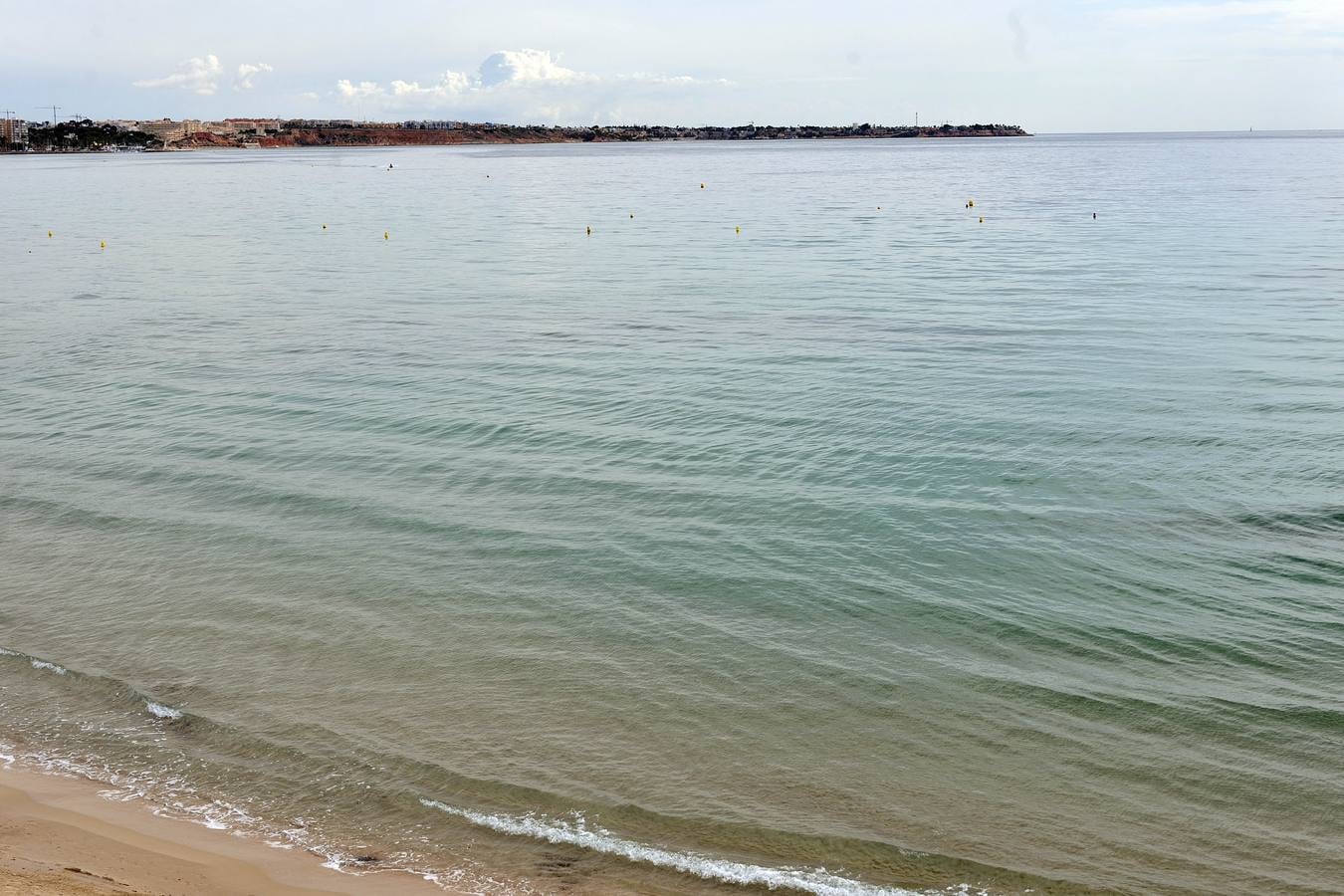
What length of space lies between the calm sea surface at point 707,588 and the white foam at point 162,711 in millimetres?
44

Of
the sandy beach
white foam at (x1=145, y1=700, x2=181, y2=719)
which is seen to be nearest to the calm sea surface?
white foam at (x1=145, y1=700, x2=181, y2=719)

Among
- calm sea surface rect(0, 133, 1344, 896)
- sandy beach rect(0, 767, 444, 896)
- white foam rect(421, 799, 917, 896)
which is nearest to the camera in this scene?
sandy beach rect(0, 767, 444, 896)

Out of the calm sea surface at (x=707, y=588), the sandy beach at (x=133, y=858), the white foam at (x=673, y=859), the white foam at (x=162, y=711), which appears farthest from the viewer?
the white foam at (x=162, y=711)

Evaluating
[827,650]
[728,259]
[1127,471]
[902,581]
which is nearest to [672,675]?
[827,650]

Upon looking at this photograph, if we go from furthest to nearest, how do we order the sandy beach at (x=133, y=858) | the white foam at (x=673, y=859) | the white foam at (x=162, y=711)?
the white foam at (x=162, y=711)
the white foam at (x=673, y=859)
the sandy beach at (x=133, y=858)

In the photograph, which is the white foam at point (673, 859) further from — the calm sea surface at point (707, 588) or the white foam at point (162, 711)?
the white foam at point (162, 711)

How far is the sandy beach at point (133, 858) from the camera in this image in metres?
7.84

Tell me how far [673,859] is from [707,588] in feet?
17.7

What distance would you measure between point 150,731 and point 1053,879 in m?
7.90

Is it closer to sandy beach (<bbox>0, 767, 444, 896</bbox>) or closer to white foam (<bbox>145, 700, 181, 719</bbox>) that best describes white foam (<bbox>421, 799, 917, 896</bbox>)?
sandy beach (<bbox>0, 767, 444, 896</bbox>)

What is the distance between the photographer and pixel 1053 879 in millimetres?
8359

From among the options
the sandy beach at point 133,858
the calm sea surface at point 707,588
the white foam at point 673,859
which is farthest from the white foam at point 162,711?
the white foam at point 673,859

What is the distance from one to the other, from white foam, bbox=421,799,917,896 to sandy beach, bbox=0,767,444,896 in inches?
39.4

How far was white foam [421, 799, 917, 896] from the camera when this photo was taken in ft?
27.1
